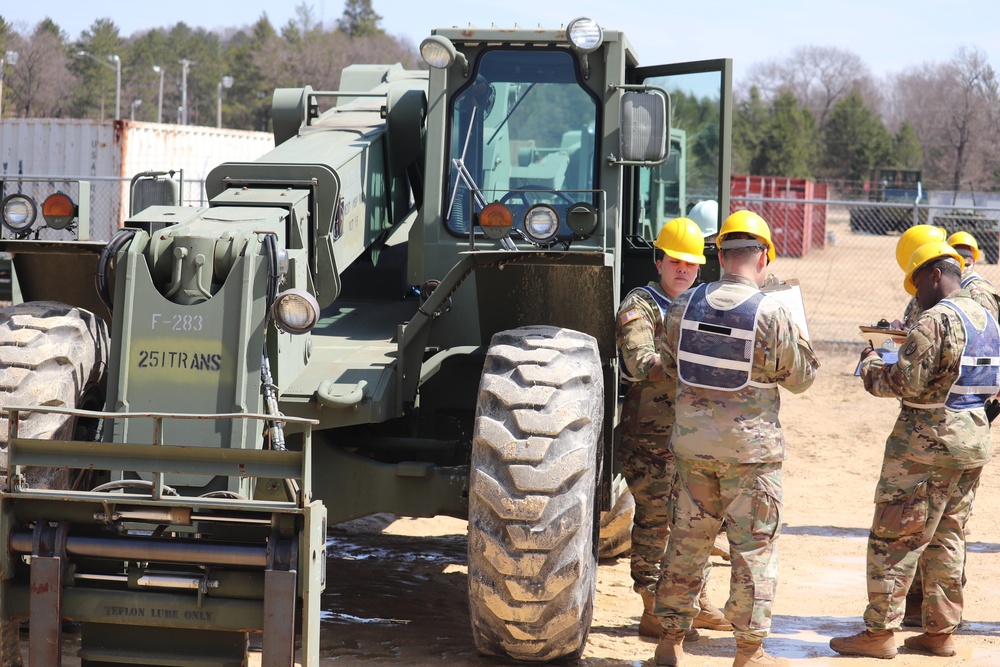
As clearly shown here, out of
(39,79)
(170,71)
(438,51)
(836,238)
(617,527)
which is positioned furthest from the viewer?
(170,71)

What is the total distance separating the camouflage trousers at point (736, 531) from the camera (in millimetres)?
5328

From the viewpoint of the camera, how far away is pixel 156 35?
80125 mm

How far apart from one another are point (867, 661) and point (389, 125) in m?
3.95

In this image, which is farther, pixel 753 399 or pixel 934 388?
pixel 934 388

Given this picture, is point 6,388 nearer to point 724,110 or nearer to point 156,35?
point 724,110

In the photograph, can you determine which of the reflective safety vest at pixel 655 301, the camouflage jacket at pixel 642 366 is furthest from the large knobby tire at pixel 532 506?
the reflective safety vest at pixel 655 301

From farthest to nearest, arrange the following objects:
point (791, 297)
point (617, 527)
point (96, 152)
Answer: point (96, 152) → point (617, 527) → point (791, 297)

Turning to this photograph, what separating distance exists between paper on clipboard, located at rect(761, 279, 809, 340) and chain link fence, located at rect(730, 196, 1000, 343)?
30.4ft

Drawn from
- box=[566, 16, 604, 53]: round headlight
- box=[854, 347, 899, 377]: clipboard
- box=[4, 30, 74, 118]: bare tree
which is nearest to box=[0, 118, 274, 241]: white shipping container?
box=[566, 16, 604, 53]: round headlight

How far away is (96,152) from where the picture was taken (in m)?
22.7

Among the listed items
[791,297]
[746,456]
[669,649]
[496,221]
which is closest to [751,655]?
[669,649]

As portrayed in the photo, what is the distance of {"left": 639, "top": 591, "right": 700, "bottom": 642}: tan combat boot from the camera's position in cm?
625

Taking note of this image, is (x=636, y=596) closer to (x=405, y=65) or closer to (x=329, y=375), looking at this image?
(x=329, y=375)

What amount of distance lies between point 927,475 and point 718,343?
1.52m
